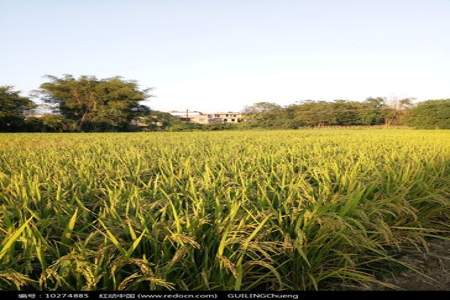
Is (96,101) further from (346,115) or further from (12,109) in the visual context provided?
(346,115)

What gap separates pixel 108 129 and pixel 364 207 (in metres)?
35.7

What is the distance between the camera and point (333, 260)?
6.55 ft

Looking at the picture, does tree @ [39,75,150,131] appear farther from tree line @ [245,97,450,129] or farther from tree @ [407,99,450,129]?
tree @ [407,99,450,129]

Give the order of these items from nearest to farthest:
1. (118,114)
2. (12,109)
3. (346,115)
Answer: (12,109)
(118,114)
(346,115)

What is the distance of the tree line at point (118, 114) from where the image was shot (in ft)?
97.7

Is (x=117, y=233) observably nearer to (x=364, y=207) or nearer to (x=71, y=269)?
(x=71, y=269)

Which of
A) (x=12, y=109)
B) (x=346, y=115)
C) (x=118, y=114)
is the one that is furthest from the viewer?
(x=346, y=115)

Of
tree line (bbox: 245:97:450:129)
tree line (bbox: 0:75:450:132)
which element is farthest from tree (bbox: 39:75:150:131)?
tree line (bbox: 245:97:450:129)

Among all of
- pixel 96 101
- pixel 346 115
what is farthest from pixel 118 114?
pixel 346 115

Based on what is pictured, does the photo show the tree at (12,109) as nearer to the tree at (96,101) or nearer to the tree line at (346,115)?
the tree at (96,101)

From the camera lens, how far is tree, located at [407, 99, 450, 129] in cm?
4134

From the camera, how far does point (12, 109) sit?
28344 millimetres

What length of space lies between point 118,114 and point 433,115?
36.2 meters

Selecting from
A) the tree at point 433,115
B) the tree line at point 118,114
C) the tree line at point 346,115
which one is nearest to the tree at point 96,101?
the tree line at point 118,114
